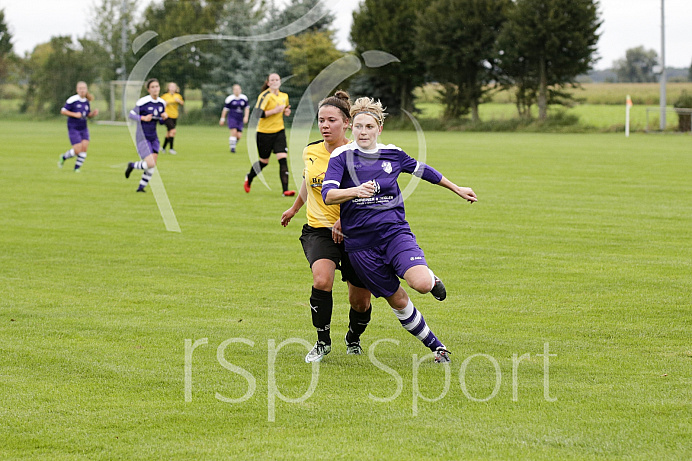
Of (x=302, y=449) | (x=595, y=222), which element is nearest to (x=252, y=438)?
(x=302, y=449)

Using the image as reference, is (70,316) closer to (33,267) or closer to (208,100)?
(33,267)

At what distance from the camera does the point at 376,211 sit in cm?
592

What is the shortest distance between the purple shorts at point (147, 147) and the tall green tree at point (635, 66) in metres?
124

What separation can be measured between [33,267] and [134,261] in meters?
1.11

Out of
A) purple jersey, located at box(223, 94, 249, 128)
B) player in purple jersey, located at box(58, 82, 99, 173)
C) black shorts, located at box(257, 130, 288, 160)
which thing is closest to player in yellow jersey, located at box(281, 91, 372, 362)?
black shorts, located at box(257, 130, 288, 160)

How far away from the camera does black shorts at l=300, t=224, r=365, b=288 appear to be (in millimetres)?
6234

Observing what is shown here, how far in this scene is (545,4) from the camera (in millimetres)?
51969

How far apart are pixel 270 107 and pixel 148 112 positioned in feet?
8.89

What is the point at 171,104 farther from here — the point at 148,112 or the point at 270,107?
the point at 270,107

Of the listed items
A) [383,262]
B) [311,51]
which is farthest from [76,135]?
[311,51]

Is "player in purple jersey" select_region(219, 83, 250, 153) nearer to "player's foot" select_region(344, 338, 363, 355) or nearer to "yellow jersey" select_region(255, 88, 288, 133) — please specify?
"yellow jersey" select_region(255, 88, 288, 133)

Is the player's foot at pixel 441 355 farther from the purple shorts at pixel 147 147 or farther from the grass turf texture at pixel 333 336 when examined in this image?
the purple shorts at pixel 147 147

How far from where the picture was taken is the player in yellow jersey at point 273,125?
55.7ft

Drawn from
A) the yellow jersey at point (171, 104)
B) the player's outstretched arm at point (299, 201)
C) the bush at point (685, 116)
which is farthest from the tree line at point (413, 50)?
the player's outstretched arm at point (299, 201)
